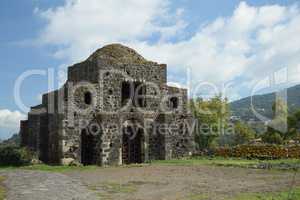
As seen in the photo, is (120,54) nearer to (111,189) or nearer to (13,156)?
(13,156)

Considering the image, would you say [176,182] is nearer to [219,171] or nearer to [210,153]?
[219,171]

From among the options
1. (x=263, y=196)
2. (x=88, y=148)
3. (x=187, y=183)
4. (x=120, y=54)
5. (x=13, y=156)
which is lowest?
(x=187, y=183)

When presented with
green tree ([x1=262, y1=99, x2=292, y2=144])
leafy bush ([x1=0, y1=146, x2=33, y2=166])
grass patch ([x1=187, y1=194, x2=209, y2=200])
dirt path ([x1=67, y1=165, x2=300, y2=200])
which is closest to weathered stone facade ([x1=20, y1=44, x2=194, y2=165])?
leafy bush ([x1=0, y1=146, x2=33, y2=166])

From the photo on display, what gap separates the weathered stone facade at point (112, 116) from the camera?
2358 centimetres

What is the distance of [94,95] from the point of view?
25219 millimetres

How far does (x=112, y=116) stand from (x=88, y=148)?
8.11 feet

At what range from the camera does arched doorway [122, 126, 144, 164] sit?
26.4 meters

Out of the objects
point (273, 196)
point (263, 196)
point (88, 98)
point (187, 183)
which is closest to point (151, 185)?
point (187, 183)

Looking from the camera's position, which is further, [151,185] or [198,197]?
[151,185]

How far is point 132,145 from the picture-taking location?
26797 millimetres

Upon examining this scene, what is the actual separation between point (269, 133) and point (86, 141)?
93.0 ft

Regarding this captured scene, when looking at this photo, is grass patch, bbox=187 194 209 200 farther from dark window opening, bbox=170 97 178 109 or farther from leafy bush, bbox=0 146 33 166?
dark window opening, bbox=170 97 178 109

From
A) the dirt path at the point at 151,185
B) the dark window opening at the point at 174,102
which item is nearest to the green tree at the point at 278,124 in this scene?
the dark window opening at the point at 174,102

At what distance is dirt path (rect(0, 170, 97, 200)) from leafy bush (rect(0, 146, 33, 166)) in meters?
5.22
